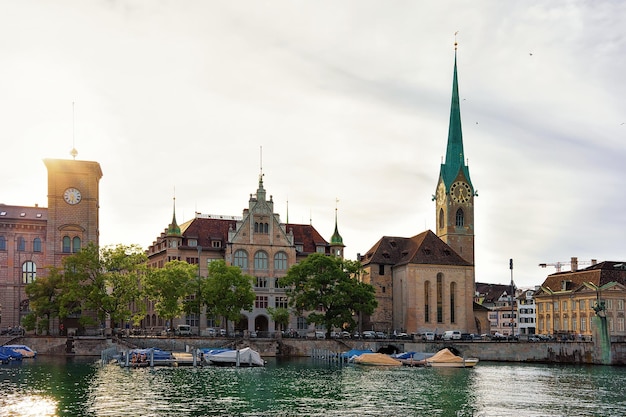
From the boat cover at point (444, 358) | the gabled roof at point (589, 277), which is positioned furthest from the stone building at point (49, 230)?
the gabled roof at point (589, 277)

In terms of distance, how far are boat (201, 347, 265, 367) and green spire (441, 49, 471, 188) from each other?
85421 millimetres

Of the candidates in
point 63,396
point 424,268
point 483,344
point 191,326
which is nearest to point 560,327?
point 424,268

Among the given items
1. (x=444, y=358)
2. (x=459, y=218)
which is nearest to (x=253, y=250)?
(x=444, y=358)

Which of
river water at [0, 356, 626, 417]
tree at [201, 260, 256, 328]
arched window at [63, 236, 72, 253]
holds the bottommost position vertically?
river water at [0, 356, 626, 417]

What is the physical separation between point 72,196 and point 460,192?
257 ft

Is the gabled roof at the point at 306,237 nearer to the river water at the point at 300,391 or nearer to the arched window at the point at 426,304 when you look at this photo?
the arched window at the point at 426,304

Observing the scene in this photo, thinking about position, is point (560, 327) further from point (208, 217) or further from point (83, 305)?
point (83, 305)

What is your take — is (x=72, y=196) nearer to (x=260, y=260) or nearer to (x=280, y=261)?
(x=260, y=260)

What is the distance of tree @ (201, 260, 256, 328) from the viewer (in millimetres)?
111562

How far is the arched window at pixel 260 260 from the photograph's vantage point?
447 ft

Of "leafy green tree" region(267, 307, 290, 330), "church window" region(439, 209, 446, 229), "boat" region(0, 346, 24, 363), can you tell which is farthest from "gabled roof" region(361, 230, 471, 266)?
"boat" region(0, 346, 24, 363)

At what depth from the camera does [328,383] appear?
73.1 meters

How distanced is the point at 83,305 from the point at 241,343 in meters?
21.1

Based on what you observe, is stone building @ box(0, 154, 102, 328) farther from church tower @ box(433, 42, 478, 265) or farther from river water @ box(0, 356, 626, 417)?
church tower @ box(433, 42, 478, 265)
